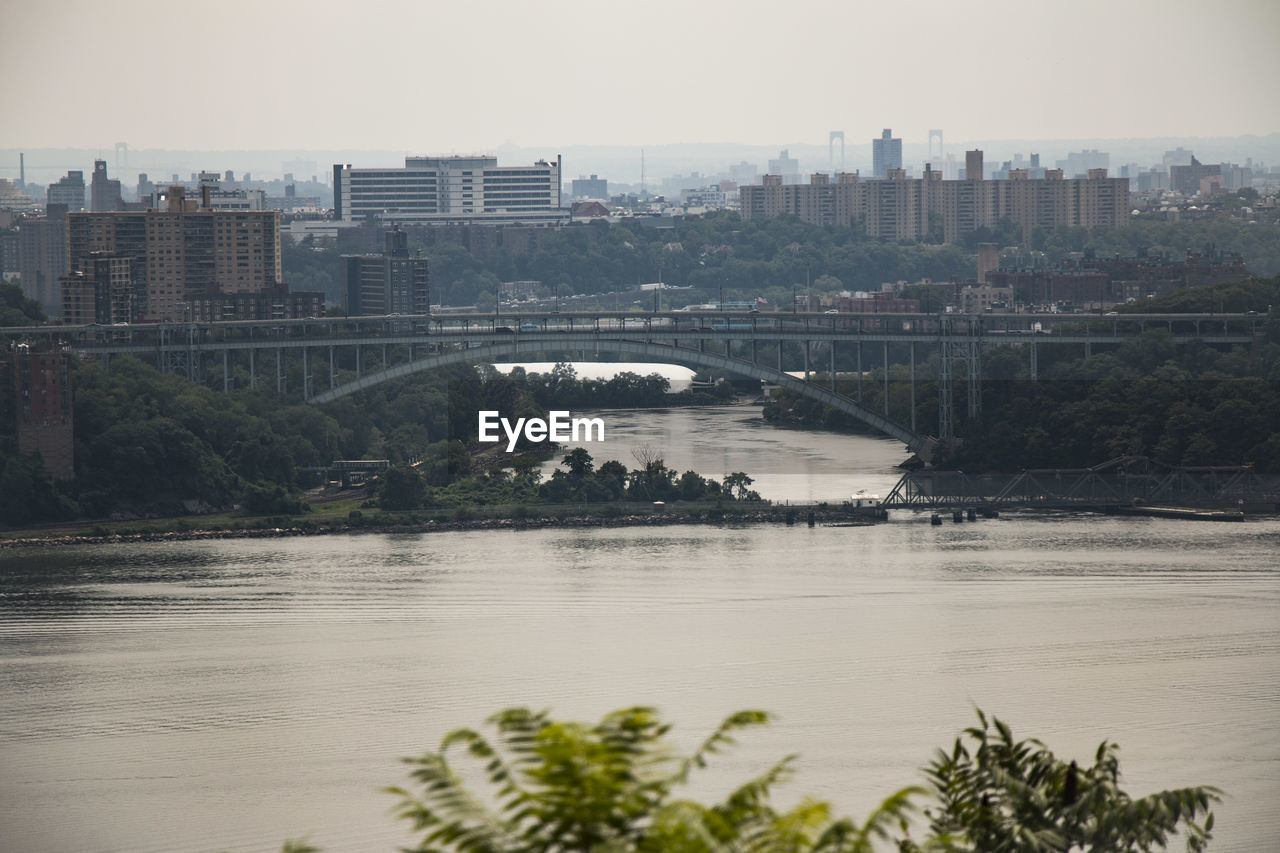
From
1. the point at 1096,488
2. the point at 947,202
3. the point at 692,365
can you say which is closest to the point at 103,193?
the point at 947,202

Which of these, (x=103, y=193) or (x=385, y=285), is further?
(x=103, y=193)

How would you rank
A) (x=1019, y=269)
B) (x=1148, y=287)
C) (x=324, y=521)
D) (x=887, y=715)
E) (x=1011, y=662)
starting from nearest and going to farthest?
(x=887, y=715)
(x=1011, y=662)
(x=324, y=521)
(x=1148, y=287)
(x=1019, y=269)

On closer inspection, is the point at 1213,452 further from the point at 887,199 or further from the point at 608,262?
the point at 887,199

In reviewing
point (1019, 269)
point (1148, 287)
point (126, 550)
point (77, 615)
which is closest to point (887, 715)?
point (77, 615)

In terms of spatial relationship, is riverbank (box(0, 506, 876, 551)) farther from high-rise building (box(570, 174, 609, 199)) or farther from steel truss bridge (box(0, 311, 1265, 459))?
high-rise building (box(570, 174, 609, 199))

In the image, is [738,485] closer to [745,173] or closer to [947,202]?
[947,202]

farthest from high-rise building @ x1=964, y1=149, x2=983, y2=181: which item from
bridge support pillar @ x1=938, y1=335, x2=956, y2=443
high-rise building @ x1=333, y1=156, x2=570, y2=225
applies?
bridge support pillar @ x1=938, y1=335, x2=956, y2=443

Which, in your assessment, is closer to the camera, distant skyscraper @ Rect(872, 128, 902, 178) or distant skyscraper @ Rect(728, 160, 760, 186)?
distant skyscraper @ Rect(872, 128, 902, 178)
